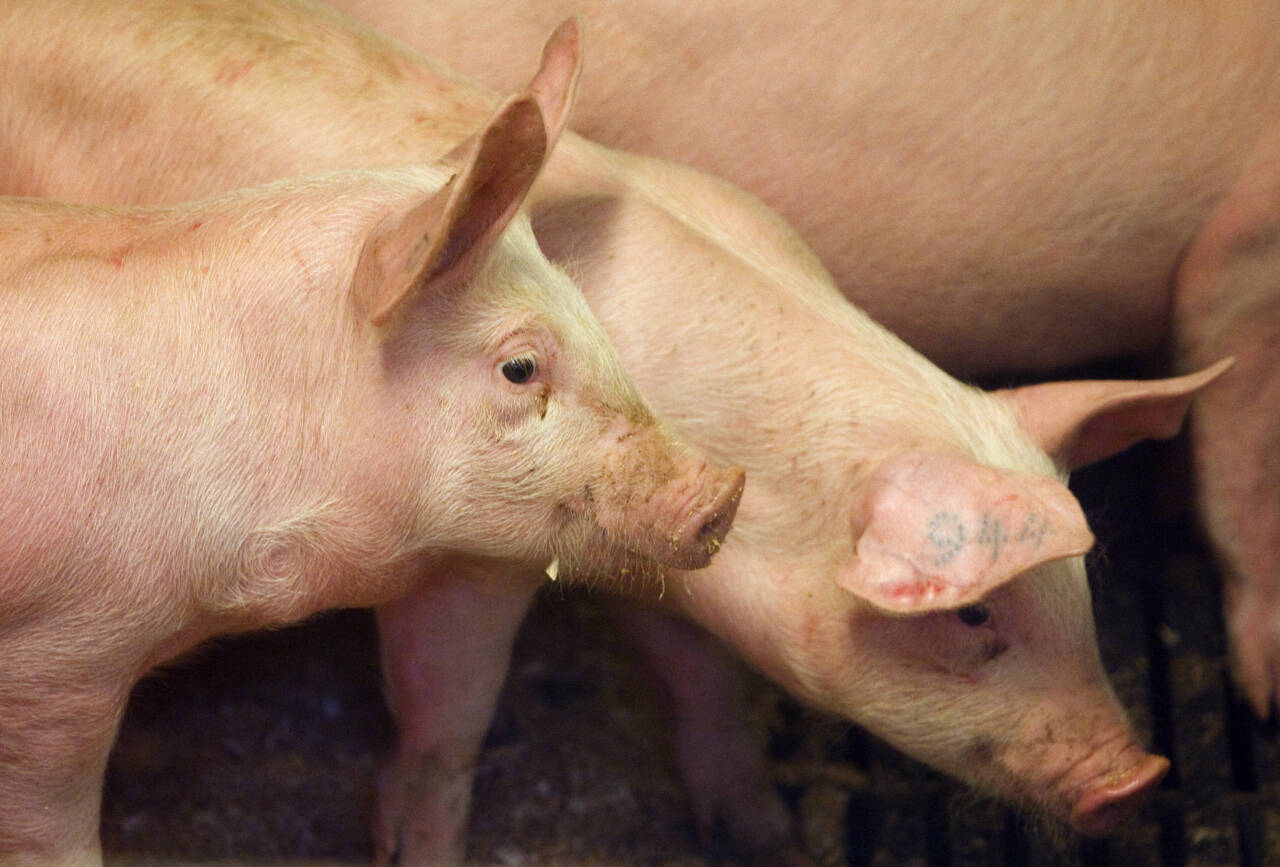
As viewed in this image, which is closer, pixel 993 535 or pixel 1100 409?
pixel 993 535

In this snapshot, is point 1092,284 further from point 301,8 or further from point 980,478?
point 301,8

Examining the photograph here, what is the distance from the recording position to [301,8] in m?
2.60

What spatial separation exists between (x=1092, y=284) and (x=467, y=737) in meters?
1.70

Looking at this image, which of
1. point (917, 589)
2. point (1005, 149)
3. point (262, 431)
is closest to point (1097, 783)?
point (917, 589)

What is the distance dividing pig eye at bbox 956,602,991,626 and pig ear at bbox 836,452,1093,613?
0.93 ft

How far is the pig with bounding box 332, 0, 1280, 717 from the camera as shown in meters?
2.91

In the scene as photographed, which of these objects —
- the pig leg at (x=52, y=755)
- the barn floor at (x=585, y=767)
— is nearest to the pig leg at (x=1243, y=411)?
the barn floor at (x=585, y=767)

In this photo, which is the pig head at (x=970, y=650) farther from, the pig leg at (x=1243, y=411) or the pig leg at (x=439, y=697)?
A: the pig leg at (x=1243, y=411)

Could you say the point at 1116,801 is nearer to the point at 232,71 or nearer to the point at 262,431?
the point at 262,431

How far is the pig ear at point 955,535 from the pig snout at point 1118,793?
1.87 feet

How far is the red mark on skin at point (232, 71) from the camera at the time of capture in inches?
94.0

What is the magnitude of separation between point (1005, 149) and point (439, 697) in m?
1.64

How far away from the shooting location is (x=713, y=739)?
306 centimetres

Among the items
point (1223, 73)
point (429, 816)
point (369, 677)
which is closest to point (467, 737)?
point (429, 816)
